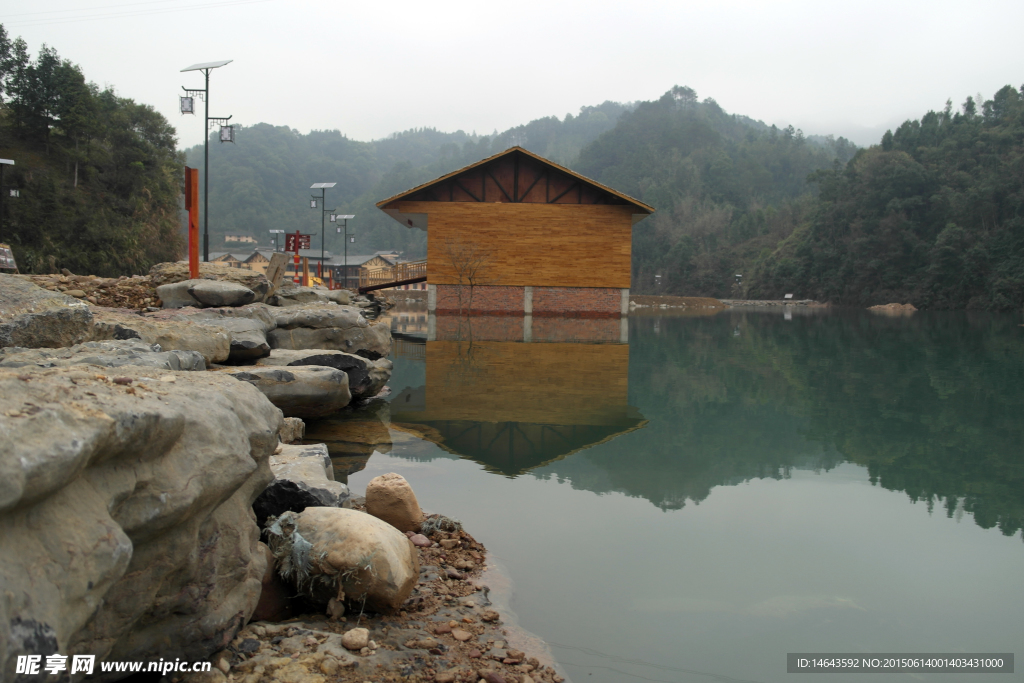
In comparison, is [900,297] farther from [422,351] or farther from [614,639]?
[614,639]

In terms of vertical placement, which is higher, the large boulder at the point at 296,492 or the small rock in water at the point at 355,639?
the large boulder at the point at 296,492

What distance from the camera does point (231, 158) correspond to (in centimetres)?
11531

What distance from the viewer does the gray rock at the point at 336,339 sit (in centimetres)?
1081

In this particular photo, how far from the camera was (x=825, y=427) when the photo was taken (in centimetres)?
816

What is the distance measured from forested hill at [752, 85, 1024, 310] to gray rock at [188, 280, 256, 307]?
52.3 metres

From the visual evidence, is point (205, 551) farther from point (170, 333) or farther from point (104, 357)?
point (170, 333)

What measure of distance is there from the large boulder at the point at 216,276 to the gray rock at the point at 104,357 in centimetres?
689

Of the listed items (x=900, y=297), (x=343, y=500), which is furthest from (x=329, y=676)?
(x=900, y=297)

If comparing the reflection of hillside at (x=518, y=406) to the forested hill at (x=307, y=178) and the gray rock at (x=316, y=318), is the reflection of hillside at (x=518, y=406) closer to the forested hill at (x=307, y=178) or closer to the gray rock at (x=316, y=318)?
the gray rock at (x=316, y=318)

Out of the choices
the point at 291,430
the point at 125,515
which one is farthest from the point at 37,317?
the point at 125,515

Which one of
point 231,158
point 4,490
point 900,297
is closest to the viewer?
point 4,490

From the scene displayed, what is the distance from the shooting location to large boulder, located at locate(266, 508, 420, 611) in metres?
3.19

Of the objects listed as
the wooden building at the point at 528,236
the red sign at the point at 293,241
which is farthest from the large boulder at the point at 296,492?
the red sign at the point at 293,241

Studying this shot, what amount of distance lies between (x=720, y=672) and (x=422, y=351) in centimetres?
1387
